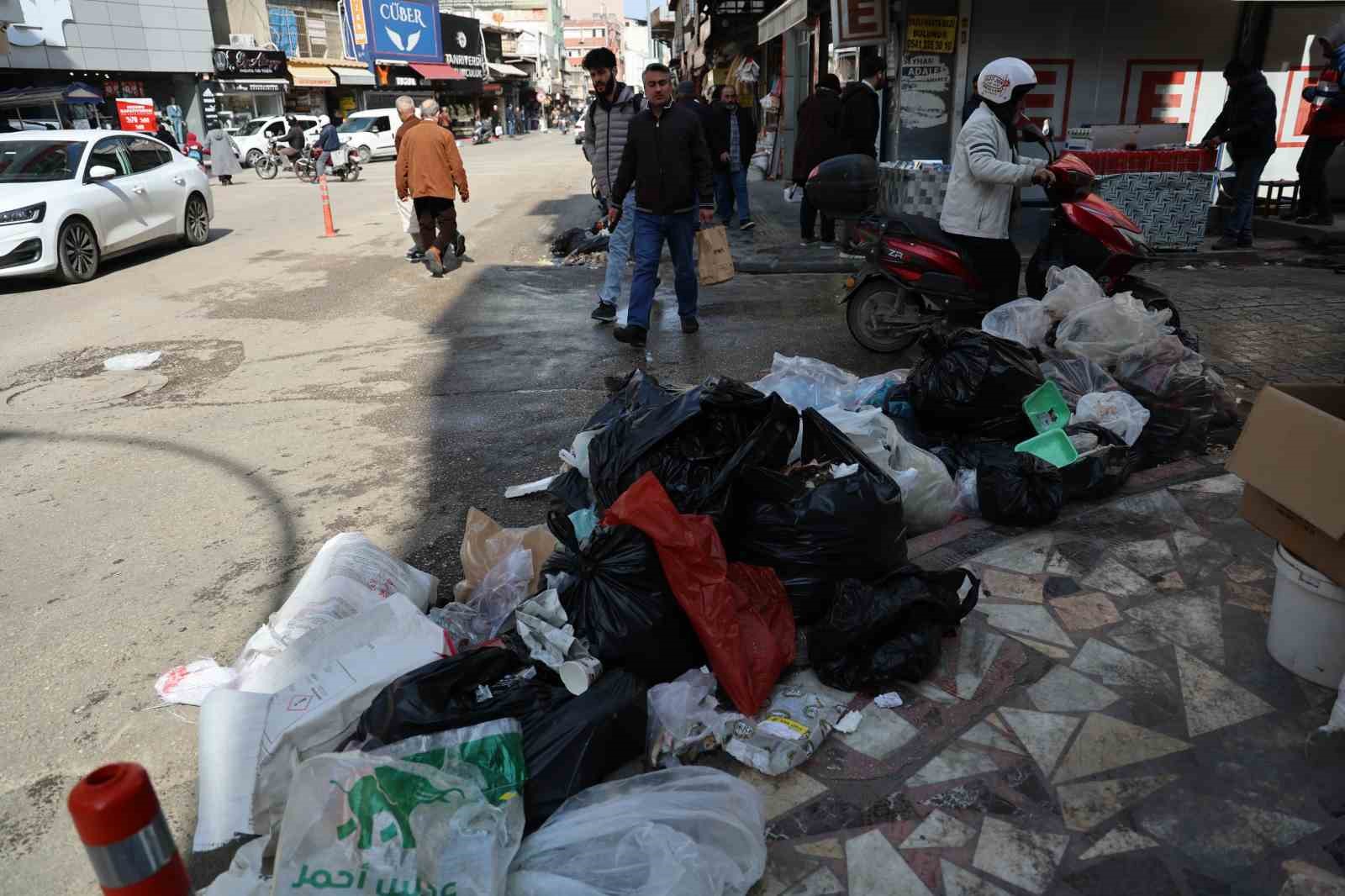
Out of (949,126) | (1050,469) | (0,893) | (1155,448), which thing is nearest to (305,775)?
(0,893)

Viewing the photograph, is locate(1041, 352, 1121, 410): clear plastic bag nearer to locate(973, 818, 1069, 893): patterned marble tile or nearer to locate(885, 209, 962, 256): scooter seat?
locate(885, 209, 962, 256): scooter seat

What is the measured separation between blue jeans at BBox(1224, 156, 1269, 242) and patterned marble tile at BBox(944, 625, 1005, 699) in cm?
908

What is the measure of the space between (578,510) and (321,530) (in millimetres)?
1174

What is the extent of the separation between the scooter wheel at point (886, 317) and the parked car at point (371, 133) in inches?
1158

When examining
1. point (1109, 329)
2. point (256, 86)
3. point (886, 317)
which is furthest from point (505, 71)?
point (1109, 329)

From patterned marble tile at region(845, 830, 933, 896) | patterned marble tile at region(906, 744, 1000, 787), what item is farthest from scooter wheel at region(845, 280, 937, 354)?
patterned marble tile at region(845, 830, 933, 896)

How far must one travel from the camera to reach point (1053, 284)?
5199 mm

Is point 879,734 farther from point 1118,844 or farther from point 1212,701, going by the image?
point 1212,701

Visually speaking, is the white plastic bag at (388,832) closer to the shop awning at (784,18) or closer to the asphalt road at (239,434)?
the asphalt road at (239,434)

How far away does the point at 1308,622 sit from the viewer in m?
2.62

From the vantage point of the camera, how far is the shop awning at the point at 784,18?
12984 mm

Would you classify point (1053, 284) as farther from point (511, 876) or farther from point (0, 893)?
point (0, 893)

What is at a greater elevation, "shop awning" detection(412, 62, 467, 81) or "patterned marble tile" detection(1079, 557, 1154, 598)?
"shop awning" detection(412, 62, 467, 81)

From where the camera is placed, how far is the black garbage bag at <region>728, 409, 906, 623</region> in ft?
9.81
